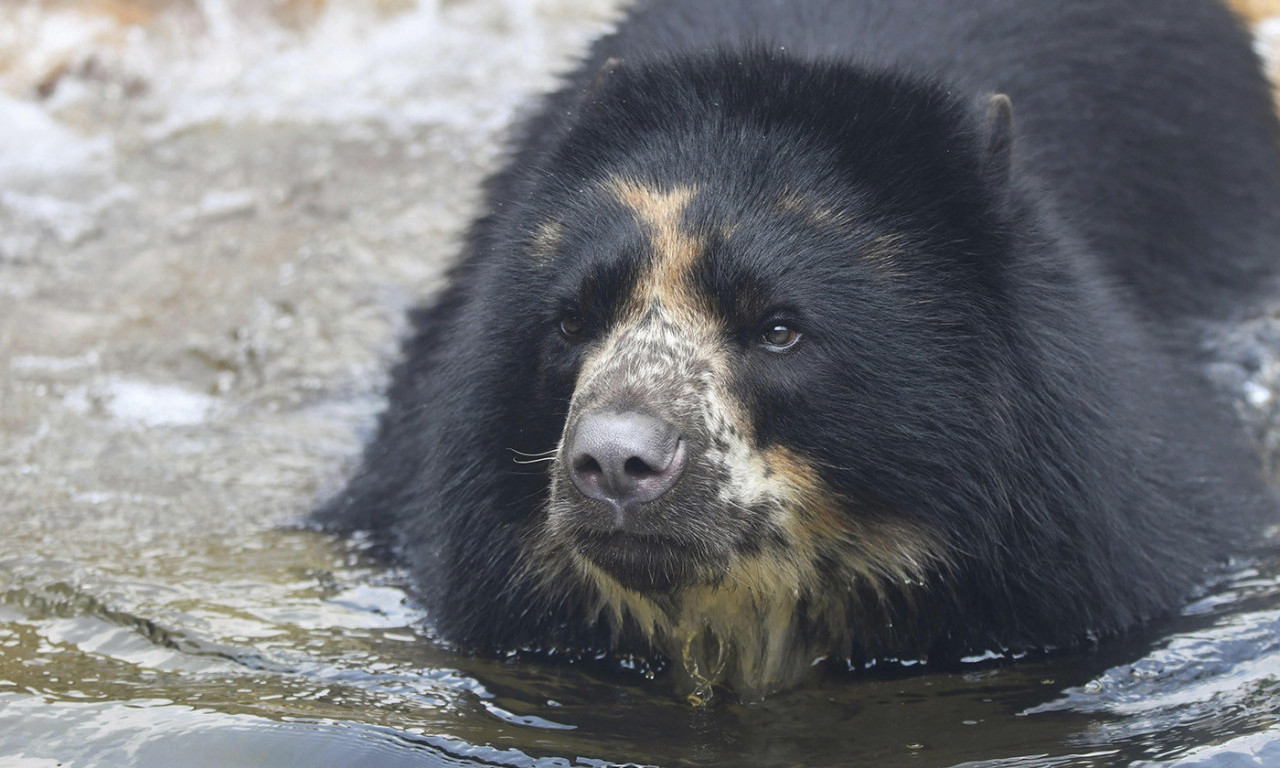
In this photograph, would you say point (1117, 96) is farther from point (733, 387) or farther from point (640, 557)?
point (640, 557)

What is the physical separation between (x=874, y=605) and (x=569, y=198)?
1.38 meters

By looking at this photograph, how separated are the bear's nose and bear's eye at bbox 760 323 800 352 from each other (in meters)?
0.49

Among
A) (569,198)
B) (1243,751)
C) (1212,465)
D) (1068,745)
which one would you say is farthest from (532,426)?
(1212,465)

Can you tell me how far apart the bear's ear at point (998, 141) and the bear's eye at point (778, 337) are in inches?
28.2

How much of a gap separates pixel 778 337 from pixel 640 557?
0.70 m

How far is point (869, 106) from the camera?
15.1ft

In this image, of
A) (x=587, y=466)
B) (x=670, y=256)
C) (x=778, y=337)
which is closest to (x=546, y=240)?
(x=670, y=256)

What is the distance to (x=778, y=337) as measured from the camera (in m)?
4.36

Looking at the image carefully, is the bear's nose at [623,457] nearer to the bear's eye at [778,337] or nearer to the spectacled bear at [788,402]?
the spectacled bear at [788,402]

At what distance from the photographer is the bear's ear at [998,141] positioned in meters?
4.61

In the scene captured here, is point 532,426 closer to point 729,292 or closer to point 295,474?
point 729,292

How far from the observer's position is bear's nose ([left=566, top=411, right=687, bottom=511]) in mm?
3848

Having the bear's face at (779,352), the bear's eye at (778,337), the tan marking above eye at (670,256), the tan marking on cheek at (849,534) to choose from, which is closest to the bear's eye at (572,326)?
the bear's face at (779,352)

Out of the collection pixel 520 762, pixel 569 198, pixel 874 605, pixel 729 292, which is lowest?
pixel 520 762
